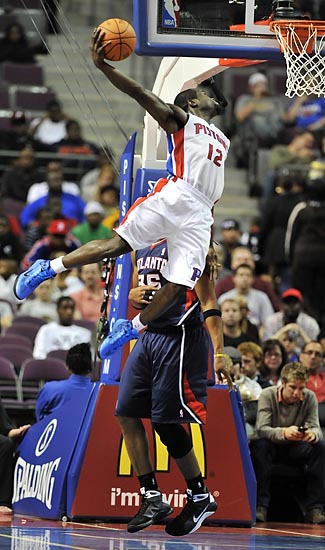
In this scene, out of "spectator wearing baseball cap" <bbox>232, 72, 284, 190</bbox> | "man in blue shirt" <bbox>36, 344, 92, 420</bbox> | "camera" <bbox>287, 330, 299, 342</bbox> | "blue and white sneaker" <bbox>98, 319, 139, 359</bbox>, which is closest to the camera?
"blue and white sneaker" <bbox>98, 319, 139, 359</bbox>

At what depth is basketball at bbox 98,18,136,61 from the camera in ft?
26.0

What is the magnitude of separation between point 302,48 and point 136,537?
3.39m

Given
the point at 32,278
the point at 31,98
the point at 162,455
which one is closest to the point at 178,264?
the point at 32,278

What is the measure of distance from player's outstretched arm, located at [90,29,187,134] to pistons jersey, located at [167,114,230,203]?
0.08 metres

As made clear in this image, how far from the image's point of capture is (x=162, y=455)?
10.1 metres

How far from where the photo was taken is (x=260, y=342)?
1433 centimetres

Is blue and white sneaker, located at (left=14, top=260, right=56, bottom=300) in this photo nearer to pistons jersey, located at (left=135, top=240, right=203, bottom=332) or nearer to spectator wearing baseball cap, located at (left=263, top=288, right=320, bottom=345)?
pistons jersey, located at (left=135, top=240, right=203, bottom=332)

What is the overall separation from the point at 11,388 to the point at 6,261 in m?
3.39

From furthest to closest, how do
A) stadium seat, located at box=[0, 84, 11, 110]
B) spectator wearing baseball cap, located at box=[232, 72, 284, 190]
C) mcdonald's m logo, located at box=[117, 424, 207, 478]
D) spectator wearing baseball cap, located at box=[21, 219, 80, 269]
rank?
stadium seat, located at box=[0, 84, 11, 110], spectator wearing baseball cap, located at box=[232, 72, 284, 190], spectator wearing baseball cap, located at box=[21, 219, 80, 269], mcdonald's m logo, located at box=[117, 424, 207, 478]

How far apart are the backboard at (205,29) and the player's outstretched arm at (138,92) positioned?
92 centimetres

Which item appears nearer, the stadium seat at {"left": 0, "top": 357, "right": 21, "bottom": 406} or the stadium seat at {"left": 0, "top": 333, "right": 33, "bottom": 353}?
the stadium seat at {"left": 0, "top": 357, "right": 21, "bottom": 406}

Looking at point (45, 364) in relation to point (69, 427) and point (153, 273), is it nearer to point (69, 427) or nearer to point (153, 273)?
point (69, 427)

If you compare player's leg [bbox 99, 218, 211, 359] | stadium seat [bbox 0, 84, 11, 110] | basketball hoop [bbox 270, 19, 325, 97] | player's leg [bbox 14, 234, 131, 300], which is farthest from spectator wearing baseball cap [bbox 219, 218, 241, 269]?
player's leg [bbox 14, 234, 131, 300]

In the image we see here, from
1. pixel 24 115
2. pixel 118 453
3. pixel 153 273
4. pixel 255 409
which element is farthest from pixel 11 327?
pixel 24 115
